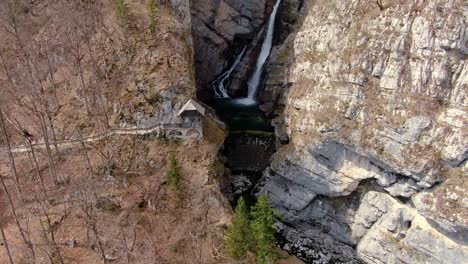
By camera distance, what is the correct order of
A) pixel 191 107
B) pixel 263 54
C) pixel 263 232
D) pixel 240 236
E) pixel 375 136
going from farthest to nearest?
pixel 263 54 → pixel 191 107 → pixel 375 136 → pixel 263 232 → pixel 240 236

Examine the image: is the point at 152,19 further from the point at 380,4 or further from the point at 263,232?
the point at 263,232

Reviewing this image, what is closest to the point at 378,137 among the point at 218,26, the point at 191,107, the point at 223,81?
the point at 191,107

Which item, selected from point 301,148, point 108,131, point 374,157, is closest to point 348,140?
point 374,157

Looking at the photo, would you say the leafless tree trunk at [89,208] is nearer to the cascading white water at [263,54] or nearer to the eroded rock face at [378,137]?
the eroded rock face at [378,137]

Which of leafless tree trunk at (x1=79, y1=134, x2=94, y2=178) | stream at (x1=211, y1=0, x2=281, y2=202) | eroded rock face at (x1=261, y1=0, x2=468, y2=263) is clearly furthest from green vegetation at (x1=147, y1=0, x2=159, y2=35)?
eroded rock face at (x1=261, y1=0, x2=468, y2=263)

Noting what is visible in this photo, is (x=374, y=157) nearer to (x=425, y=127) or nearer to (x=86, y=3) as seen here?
(x=425, y=127)

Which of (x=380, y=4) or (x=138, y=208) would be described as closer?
(x=138, y=208)

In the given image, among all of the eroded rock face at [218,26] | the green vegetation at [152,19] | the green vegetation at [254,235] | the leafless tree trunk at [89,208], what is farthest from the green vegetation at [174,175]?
the eroded rock face at [218,26]
